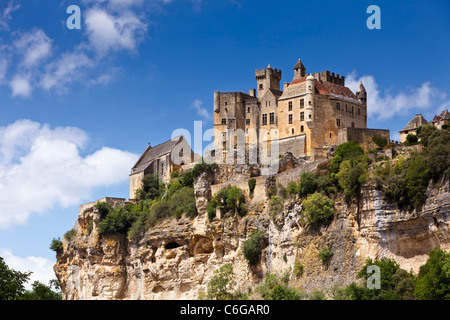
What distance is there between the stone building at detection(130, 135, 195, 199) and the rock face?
→ 7621 millimetres

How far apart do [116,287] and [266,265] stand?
72.4 feet

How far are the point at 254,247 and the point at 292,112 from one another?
70.6ft

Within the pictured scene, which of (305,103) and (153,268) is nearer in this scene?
(153,268)

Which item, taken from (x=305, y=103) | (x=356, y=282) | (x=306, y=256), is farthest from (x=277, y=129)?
(x=356, y=282)

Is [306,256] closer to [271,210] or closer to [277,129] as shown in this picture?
[271,210]

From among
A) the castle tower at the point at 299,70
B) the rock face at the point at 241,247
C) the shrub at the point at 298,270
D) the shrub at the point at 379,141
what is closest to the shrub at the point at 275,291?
the shrub at the point at 298,270

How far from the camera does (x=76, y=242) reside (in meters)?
75.9

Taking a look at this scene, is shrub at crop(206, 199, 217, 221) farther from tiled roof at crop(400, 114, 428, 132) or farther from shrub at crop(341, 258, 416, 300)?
tiled roof at crop(400, 114, 428, 132)

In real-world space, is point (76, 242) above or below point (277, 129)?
below

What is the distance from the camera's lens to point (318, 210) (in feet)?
161

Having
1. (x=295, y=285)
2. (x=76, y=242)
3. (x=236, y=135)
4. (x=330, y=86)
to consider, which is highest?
(x=330, y=86)

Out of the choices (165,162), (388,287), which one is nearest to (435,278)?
(388,287)

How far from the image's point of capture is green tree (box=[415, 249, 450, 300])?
38.1 m

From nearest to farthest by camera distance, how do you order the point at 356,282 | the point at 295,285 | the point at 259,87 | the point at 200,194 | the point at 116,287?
the point at 356,282, the point at 295,285, the point at 200,194, the point at 116,287, the point at 259,87
